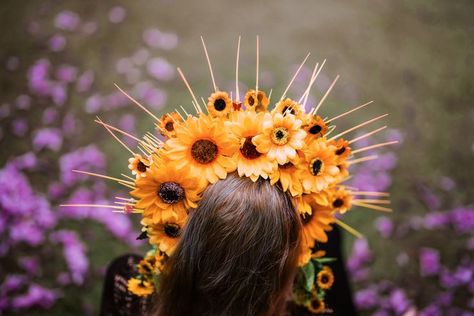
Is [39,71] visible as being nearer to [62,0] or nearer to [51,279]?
[62,0]

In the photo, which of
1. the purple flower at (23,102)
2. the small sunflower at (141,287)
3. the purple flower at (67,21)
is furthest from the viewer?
the purple flower at (67,21)

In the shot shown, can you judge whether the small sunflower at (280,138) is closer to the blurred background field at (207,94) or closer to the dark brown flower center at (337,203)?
the dark brown flower center at (337,203)

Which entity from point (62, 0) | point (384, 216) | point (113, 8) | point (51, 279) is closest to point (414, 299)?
point (384, 216)

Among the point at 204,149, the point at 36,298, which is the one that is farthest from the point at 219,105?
the point at 36,298

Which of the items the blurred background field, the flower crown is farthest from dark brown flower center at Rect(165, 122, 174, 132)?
the blurred background field

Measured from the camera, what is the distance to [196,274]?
115 cm

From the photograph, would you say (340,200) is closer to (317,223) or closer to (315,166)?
(317,223)

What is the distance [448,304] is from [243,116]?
238 centimetres

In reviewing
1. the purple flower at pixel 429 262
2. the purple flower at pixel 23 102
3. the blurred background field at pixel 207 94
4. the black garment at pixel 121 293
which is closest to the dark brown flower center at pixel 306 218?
the black garment at pixel 121 293

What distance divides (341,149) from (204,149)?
1.34 ft

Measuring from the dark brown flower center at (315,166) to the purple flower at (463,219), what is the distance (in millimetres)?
2192

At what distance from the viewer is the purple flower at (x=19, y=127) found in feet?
10.1

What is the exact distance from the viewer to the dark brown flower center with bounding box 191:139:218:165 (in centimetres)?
110

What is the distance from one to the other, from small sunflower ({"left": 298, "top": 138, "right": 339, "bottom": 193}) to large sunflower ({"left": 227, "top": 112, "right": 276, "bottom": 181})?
0.37 feet
